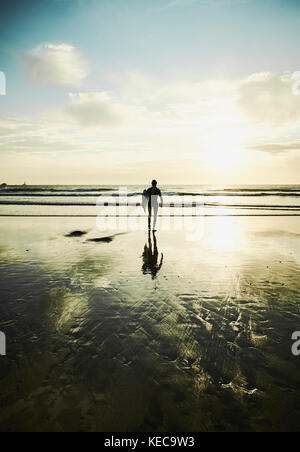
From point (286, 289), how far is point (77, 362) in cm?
519

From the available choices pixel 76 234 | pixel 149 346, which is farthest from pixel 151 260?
pixel 76 234

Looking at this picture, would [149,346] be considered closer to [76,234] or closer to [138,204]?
[76,234]

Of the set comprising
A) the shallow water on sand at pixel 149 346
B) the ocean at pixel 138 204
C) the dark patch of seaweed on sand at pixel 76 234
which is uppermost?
the ocean at pixel 138 204

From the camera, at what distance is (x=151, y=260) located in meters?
8.91

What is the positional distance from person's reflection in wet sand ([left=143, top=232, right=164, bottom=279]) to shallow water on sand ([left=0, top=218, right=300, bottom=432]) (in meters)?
0.11

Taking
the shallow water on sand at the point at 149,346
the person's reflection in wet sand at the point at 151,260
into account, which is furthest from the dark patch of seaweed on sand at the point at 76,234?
the shallow water on sand at the point at 149,346

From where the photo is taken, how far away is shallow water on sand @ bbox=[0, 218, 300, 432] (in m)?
2.78

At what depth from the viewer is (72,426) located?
2.64 meters

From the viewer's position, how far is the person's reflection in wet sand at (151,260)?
7719 mm

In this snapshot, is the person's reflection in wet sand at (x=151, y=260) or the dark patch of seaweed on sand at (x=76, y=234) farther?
the dark patch of seaweed on sand at (x=76, y=234)

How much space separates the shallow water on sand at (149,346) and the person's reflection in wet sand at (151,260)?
0.36ft

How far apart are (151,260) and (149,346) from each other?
4.99 meters

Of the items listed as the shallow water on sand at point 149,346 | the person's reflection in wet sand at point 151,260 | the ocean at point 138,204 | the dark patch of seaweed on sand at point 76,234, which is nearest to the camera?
the shallow water on sand at point 149,346

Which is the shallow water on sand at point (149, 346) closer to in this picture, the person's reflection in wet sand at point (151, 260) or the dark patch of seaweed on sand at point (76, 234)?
the person's reflection in wet sand at point (151, 260)
